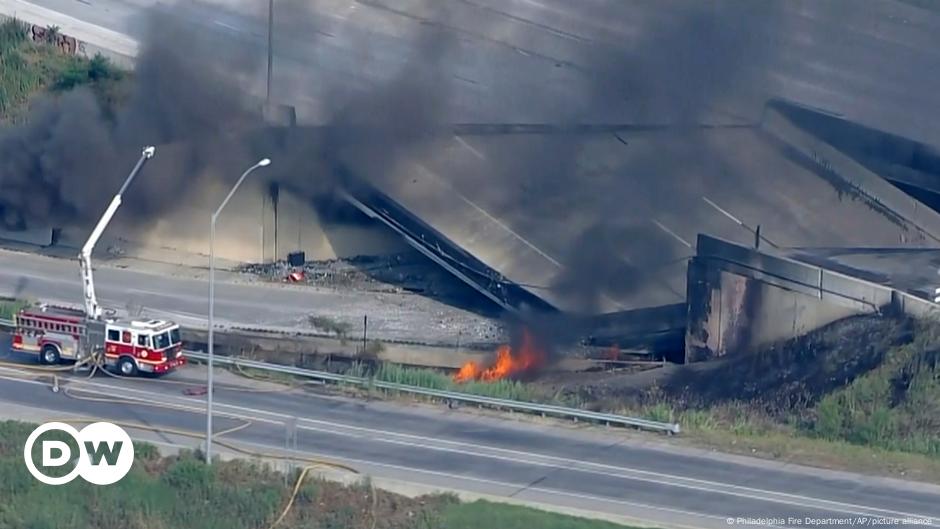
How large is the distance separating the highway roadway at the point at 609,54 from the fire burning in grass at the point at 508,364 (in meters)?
8.37

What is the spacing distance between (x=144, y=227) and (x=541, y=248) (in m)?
9.30

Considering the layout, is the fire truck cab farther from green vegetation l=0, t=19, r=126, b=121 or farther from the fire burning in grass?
green vegetation l=0, t=19, r=126, b=121

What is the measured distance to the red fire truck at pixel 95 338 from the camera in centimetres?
2652

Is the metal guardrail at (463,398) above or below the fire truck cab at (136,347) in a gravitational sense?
below

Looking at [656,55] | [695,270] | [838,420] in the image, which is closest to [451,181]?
[656,55]

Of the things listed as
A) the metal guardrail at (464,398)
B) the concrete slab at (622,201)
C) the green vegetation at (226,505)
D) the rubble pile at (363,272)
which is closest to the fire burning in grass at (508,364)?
the metal guardrail at (464,398)

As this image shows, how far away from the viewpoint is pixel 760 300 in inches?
1145

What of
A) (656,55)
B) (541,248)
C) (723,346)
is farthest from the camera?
(656,55)

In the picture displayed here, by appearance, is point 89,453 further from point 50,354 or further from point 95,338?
point 50,354

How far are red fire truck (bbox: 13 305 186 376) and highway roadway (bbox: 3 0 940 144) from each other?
469 inches

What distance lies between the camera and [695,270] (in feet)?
98.8

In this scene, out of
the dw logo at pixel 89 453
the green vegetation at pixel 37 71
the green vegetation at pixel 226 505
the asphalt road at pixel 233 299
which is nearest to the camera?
the green vegetation at pixel 226 505

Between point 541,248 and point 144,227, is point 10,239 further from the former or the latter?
point 541,248

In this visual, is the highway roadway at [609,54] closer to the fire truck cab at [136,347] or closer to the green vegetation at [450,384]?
the green vegetation at [450,384]
